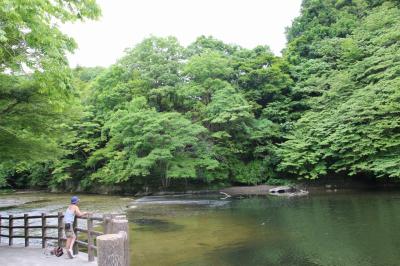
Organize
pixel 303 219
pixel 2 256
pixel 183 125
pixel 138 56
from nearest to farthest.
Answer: pixel 2 256 < pixel 303 219 < pixel 183 125 < pixel 138 56

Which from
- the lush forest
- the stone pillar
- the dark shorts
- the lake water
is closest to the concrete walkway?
the dark shorts

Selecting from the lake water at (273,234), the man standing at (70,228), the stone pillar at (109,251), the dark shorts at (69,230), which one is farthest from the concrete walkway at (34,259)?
the stone pillar at (109,251)

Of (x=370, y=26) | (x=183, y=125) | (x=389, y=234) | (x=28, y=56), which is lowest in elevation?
(x=389, y=234)

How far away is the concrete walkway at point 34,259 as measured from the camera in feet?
24.1

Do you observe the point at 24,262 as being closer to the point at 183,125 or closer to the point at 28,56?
the point at 28,56

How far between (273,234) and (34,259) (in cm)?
759

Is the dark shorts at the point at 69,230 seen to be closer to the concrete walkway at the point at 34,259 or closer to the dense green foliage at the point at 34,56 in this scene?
the concrete walkway at the point at 34,259

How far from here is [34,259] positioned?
782 centimetres

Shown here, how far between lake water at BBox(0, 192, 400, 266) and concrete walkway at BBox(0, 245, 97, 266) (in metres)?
2.32

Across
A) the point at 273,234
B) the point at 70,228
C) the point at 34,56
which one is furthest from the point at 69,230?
the point at 273,234

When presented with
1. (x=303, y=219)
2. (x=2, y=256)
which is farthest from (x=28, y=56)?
(x=303, y=219)

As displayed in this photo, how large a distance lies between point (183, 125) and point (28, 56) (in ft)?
70.1

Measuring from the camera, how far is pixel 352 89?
92.8ft

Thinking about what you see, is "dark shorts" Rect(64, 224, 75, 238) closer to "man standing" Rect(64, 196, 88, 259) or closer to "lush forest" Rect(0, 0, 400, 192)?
"man standing" Rect(64, 196, 88, 259)
